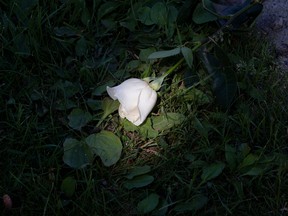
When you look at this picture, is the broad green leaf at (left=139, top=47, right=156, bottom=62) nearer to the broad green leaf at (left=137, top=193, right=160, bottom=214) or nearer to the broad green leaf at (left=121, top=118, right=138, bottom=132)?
the broad green leaf at (left=121, top=118, right=138, bottom=132)

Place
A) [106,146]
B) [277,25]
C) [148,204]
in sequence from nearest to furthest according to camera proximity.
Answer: [148,204], [106,146], [277,25]

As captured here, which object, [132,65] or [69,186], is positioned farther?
[132,65]

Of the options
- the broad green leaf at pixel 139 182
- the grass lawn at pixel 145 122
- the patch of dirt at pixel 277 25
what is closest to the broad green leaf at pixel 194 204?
the grass lawn at pixel 145 122

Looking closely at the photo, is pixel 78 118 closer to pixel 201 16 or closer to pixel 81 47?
pixel 81 47

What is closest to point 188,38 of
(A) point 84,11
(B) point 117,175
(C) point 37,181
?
(A) point 84,11

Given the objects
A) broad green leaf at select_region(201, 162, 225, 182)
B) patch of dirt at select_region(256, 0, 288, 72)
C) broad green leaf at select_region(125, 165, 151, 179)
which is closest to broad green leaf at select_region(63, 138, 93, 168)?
broad green leaf at select_region(125, 165, 151, 179)

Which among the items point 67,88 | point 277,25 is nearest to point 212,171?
point 67,88
